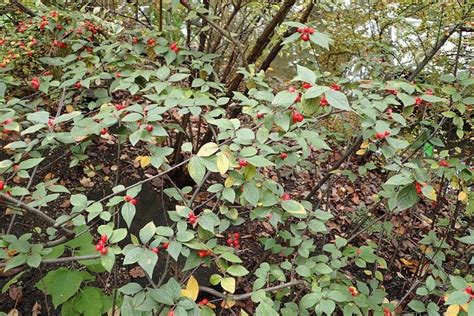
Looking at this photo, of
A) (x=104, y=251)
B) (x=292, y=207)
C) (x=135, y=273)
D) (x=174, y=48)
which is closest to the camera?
(x=104, y=251)

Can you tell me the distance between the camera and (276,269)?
172 cm

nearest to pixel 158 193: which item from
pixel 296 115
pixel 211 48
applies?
pixel 211 48

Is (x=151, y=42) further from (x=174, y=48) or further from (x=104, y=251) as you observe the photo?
(x=104, y=251)

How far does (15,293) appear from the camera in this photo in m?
2.26

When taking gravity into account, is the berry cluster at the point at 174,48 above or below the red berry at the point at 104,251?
above

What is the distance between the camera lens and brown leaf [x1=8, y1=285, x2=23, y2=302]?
225 cm

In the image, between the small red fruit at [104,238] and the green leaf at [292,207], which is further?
the green leaf at [292,207]

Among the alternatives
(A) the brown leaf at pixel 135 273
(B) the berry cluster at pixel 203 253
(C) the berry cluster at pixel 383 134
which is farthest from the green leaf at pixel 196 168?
(A) the brown leaf at pixel 135 273

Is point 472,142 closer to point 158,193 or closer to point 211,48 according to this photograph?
point 211,48

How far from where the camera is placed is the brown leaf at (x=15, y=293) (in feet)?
7.38

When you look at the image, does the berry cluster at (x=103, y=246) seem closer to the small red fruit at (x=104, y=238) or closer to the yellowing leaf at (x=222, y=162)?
the small red fruit at (x=104, y=238)

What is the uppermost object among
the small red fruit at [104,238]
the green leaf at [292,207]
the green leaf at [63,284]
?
the green leaf at [292,207]

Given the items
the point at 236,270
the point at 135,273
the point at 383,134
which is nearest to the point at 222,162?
the point at 236,270

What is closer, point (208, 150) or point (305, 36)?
point (208, 150)
